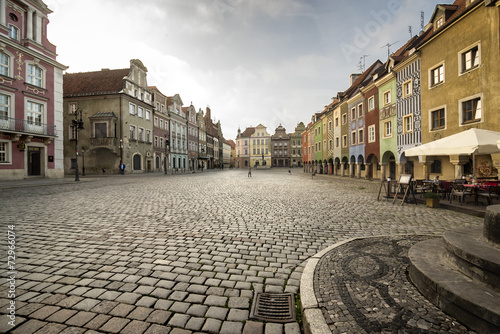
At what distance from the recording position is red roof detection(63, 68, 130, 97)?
3519 centimetres

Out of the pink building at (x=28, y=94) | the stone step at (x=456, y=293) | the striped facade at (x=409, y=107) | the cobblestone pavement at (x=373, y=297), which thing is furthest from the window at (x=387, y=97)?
the pink building at (x=28, y=94)

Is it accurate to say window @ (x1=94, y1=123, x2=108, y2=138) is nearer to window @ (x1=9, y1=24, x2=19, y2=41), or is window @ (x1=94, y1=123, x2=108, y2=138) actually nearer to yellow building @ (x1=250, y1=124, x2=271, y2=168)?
window @ (x1=9, y1=24, x2=19, y2=41)

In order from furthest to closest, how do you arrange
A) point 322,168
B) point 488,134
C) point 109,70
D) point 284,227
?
1. point 322,168
2. point 109,70
3. point 488,134
4. point 284,227

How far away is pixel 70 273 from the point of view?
132 inches

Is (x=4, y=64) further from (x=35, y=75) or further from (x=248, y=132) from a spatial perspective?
(x=248, y=132)

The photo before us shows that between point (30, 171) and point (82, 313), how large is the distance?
29124mm

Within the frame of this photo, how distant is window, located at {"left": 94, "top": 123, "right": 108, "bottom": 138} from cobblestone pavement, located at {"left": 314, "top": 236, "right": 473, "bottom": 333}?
37.4 meters

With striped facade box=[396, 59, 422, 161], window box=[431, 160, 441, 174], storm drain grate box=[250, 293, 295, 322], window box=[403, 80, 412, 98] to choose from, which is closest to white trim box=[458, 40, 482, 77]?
striped facade box=[396, 59, 422, 161]

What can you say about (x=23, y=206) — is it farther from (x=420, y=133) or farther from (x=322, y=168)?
(x=322, y=168)

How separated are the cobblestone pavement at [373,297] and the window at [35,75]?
28819 millimetres

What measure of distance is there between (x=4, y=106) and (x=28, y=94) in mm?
2160

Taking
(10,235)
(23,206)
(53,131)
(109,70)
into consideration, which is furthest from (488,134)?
(109,70)

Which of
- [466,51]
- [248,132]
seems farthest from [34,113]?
[248,132]

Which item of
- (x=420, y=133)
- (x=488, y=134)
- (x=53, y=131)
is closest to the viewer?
(x=488, y=134)
